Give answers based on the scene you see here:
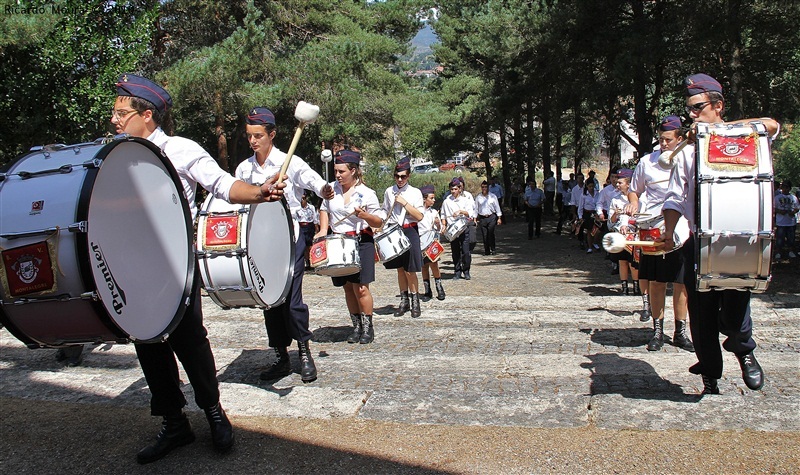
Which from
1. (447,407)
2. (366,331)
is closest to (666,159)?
(447,407)

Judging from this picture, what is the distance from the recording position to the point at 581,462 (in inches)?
150

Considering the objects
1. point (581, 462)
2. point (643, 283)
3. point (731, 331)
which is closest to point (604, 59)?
point (643, 283)

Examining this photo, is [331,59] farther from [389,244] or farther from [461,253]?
[389,244]

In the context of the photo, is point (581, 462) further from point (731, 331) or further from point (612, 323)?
point (612, 323)

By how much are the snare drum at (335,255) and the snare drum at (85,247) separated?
9.40 feet

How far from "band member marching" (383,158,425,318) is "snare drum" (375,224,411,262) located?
0.25 meters

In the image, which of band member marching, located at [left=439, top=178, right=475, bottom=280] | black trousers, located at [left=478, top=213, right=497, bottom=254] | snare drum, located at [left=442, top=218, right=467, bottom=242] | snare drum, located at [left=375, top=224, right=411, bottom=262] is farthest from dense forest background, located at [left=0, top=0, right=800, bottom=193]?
snare drum, located at [left=375, top=224, right=411, bottom=262]

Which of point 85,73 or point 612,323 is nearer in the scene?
point 612,323

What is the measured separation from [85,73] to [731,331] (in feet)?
33.4

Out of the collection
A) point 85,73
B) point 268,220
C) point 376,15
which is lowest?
point 268,220

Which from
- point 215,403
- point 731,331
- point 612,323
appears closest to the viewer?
point 215,403

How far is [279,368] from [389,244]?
3.01 meters

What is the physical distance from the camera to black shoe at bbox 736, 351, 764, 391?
478 centimetres

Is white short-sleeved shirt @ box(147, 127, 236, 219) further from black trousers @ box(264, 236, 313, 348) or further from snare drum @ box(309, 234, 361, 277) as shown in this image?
snare drum @ box(309, 234, 361, 277)
